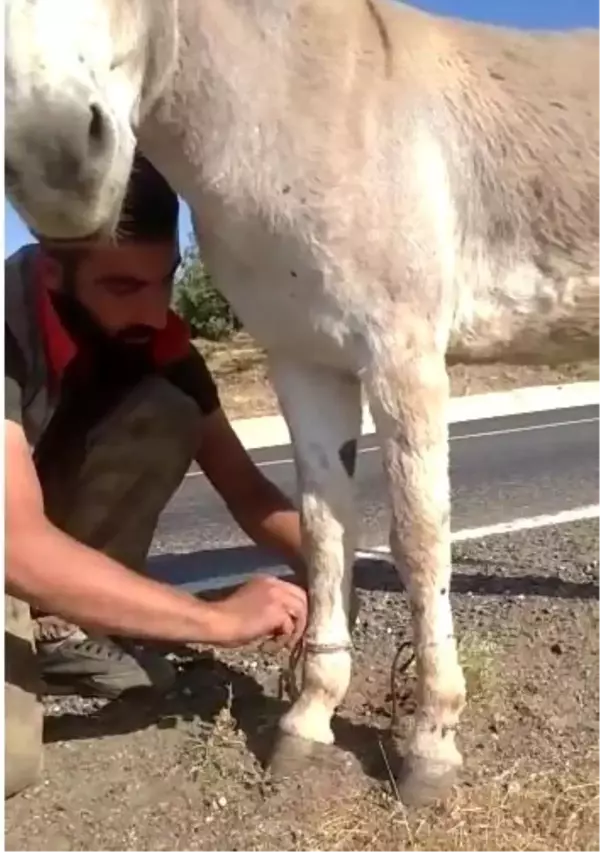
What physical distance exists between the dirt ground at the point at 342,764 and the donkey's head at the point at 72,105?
4.20ft

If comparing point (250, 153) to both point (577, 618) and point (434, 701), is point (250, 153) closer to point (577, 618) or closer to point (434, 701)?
point (434, 701)

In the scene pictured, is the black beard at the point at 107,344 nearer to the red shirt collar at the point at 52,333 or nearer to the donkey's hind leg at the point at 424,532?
the red shirt collar at the point at 52,333

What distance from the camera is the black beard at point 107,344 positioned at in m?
3.16

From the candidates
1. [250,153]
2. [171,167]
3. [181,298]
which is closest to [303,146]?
[250,153]

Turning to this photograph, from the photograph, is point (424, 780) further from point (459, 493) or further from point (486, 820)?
point (459, 493)

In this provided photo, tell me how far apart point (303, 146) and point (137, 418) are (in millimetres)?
993

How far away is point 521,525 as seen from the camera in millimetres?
5887

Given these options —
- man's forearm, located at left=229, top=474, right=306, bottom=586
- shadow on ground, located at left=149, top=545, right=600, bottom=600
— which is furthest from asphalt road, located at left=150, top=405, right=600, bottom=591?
man's forearm, located at left=229, top=474, right=306, bottom=586

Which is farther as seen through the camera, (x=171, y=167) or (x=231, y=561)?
(x=231, y=561)

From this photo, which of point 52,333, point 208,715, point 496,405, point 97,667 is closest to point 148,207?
point 52,333

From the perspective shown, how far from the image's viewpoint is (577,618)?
13.0 feet

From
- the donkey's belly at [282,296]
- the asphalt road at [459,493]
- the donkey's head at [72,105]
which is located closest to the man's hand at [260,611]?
the donkey's belly at [282,296]

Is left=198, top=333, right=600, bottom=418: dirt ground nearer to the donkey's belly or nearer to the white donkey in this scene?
the white donkey

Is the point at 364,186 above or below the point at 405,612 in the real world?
above
